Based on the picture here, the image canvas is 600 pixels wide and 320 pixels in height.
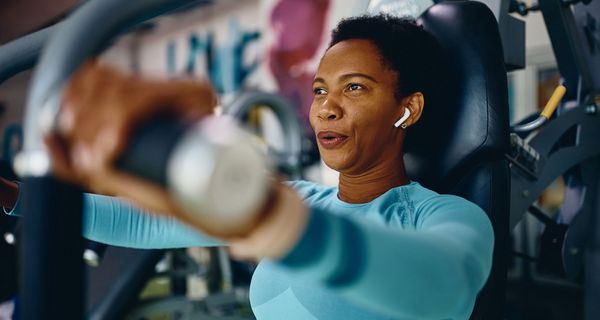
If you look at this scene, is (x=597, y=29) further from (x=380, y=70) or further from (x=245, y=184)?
(x=245, y=184)

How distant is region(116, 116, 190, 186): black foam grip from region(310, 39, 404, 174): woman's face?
54 cm

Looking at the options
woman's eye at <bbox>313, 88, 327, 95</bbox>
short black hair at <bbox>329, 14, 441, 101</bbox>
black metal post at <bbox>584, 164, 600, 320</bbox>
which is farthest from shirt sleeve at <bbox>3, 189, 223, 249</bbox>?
black metal post at <bbox>584, 164, 600, 320</bbox>

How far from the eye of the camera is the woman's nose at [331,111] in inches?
34.8

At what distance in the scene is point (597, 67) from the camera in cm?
154

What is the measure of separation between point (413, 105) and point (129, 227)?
54 centimetres

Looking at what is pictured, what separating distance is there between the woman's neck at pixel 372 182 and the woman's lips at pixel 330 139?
7 centimetres

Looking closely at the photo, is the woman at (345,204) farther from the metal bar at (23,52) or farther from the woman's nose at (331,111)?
the metal bar at (23,52)

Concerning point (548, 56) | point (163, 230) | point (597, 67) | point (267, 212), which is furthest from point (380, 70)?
point (548, 56)

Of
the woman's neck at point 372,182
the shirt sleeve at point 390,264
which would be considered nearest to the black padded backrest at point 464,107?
the woman's neck at point 372,182

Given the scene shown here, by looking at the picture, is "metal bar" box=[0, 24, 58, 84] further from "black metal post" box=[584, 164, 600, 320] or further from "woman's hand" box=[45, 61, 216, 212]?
"black metal post" box=[584, 164, 600, 320]

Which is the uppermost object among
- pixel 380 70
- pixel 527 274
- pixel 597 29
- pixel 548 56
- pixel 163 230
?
pixel 380 70

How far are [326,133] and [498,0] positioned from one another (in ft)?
2.19

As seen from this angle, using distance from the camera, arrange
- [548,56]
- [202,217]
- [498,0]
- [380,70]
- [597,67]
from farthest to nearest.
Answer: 1. [548,56]
2. [597,67]
3. [498,0]
4. [380,70]
5. [202,217]

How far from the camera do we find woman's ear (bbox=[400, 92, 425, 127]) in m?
0.94
